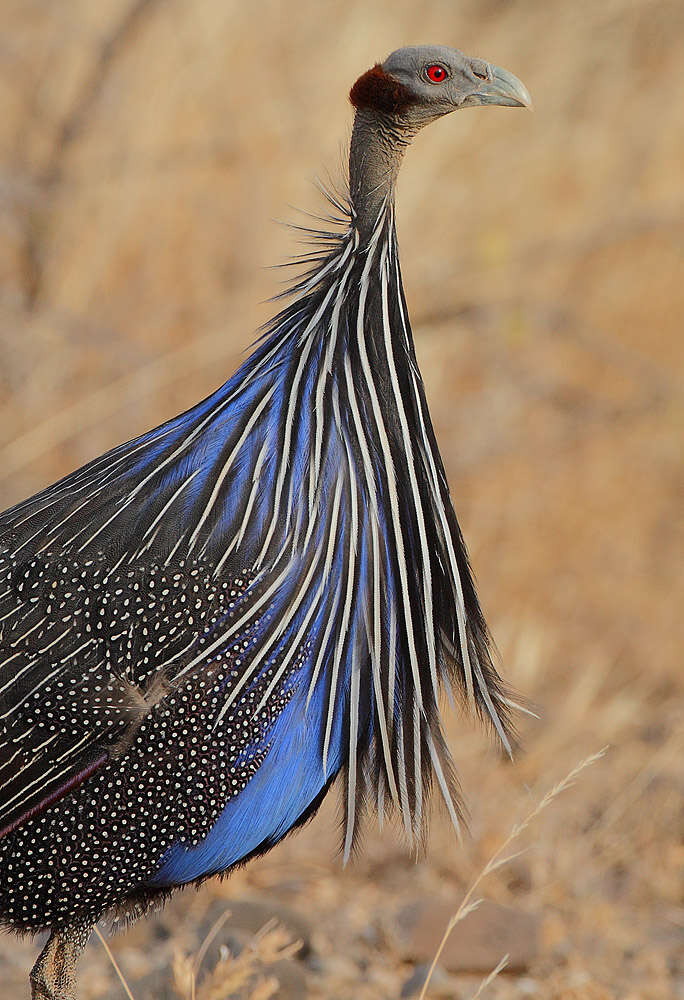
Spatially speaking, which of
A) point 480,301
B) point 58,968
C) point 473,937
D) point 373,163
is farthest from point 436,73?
point 480,301

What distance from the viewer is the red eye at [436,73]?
2.02 meters

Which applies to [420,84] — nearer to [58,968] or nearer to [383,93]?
[383,93]

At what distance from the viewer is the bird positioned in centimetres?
188

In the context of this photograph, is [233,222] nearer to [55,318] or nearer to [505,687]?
[55,318]

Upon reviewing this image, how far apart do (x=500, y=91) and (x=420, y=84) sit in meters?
0.15

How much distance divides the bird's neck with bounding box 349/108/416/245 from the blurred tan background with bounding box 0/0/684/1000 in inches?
74.6

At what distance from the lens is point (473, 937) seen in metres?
2.79

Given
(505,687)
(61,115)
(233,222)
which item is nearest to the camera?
(505,687)

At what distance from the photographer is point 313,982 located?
2.65 meters

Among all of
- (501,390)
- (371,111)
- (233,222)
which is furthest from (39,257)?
(371,111)

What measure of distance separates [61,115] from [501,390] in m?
2.08

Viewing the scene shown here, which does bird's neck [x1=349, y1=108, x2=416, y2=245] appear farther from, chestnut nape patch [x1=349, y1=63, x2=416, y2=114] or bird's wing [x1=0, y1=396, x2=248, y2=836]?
bird's wing [x1=0, y1=396, x2=248, y2=836]

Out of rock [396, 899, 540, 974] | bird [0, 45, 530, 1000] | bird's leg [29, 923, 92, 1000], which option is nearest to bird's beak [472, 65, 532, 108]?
bird [0, 45, 530, 1000]

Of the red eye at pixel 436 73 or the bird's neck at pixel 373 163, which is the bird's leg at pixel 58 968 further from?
the red eye at pixel 436 73
